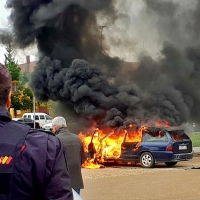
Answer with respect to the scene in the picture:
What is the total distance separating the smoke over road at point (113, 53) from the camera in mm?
22734

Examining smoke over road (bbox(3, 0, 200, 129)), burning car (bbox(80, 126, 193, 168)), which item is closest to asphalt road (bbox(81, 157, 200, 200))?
burning car (bbox(80, 126, 193, 168))

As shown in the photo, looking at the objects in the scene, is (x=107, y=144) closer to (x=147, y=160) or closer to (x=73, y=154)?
(x=147, y=160)

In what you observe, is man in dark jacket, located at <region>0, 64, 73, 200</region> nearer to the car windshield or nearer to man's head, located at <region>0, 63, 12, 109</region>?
man's head, located at <region>0, 63, 12, 109</region>

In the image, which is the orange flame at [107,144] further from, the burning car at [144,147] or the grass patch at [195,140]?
the grass patch at [195,140]

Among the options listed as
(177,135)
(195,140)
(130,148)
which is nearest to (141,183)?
(130,148)

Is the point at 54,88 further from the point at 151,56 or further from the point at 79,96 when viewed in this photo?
the point at 151,56

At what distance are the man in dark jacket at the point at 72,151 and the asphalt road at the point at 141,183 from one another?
3717 mm

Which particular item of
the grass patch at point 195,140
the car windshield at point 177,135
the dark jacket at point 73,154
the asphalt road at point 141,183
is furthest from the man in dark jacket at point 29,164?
the grass patch at point 195,140

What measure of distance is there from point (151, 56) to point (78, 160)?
61.4ft

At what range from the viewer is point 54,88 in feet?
79.3

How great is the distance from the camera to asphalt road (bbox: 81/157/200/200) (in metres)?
10.6

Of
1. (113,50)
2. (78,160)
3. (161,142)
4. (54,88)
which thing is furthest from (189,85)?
(78,160)

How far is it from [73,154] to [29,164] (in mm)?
4718

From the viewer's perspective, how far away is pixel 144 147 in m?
16.9
